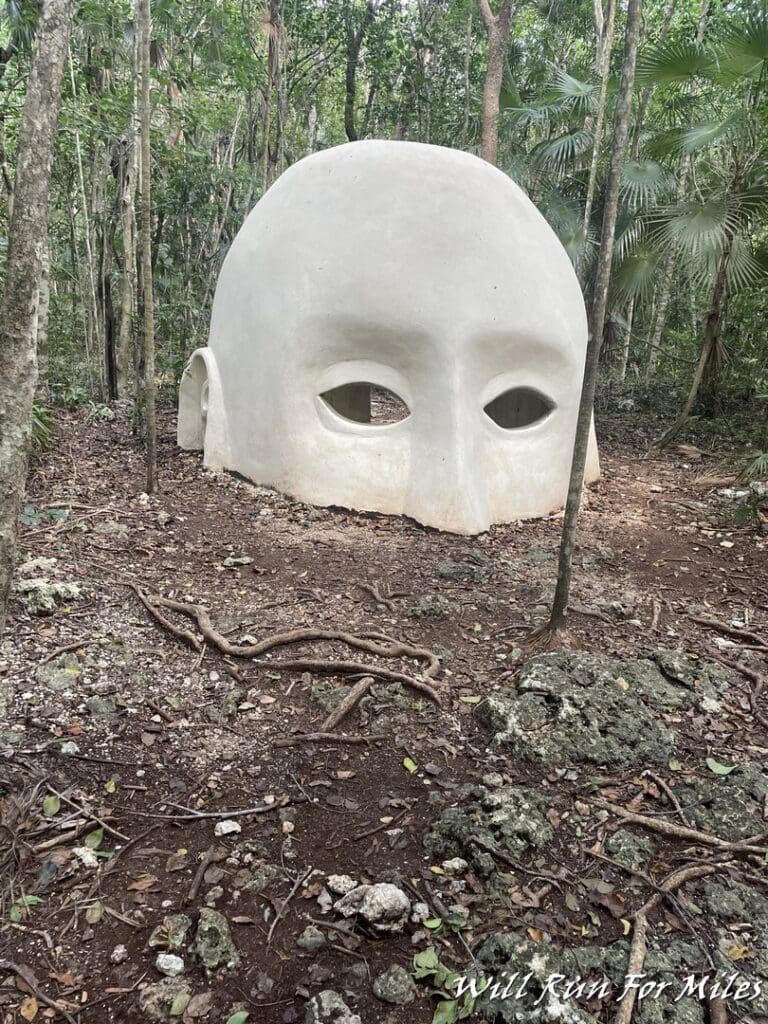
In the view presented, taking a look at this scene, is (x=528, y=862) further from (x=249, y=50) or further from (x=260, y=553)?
(x=249, y=50)

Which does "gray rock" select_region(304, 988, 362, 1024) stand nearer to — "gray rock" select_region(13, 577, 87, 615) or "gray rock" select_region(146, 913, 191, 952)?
"gray rock" select_region(146, 913, 191, 952)

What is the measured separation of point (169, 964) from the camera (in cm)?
189

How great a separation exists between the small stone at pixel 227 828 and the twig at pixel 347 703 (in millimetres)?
634

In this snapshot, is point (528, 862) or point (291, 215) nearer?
point (528, 862)

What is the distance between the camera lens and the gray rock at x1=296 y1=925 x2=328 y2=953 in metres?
1.97

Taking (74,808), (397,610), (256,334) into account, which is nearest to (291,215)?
(256,334)

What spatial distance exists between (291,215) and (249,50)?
5879 millimetres

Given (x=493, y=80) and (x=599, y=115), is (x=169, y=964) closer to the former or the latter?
(x=599, y=115)

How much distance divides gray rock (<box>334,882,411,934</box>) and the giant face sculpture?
3.56 meters

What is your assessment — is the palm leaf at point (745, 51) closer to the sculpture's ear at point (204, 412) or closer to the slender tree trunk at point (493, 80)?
the slender tree trunk at point (493, 80)

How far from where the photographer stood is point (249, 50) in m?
10.1

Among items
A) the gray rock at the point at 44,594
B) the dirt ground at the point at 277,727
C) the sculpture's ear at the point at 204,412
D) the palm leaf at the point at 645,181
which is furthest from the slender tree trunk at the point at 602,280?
the palm leaf at the point at 645,181

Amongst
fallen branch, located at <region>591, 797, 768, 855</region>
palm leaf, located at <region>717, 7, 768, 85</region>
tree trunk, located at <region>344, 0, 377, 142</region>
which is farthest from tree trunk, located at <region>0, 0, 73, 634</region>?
tree trunk, located at <region>344, 0, 377, 142</region>

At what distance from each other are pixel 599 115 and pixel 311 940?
6.17 meters
